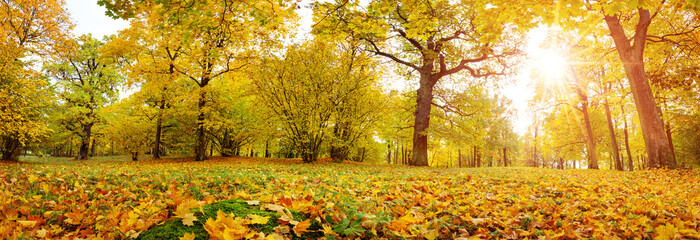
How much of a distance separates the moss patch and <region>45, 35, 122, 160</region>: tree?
2383 centimetres

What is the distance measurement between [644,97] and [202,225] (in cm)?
1265

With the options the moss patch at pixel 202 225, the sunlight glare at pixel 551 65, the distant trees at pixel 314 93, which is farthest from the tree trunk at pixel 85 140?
the sunlight glare at pixel 551 65

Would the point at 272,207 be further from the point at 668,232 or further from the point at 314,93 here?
the point at 314,93

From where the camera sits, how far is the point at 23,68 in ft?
37.3

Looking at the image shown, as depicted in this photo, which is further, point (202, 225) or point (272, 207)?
point (272, 207)

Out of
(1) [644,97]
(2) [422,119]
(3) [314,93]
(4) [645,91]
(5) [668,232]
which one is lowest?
(5) [668,232]

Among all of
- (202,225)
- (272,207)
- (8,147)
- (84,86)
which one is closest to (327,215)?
(272,207)

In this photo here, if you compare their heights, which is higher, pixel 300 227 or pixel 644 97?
pixel 644 97

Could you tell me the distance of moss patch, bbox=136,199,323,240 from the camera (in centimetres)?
190

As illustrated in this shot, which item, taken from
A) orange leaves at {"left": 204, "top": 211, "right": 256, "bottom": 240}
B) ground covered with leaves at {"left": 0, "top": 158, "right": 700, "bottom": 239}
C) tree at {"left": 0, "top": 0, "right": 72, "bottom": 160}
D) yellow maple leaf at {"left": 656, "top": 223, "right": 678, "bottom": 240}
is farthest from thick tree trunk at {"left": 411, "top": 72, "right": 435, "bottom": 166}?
tree at {"left": 0, "top": 0, "right": 72, "bottom": 160}

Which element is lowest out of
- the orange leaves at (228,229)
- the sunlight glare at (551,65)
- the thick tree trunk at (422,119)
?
the orange leaves at (228,229)

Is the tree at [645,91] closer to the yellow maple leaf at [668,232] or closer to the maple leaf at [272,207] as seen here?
the yellow maple leaf at [668,232]

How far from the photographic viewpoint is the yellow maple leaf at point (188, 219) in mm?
1928

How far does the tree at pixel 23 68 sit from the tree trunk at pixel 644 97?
20507mm
